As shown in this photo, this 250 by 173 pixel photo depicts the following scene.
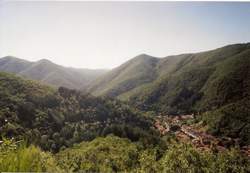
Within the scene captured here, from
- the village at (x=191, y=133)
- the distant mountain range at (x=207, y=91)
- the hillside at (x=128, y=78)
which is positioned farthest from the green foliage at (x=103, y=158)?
the hillside at (x=128, y=78)

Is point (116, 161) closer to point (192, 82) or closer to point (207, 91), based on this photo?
point (207, 91)

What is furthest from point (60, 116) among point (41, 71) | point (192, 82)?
point (41, 71)

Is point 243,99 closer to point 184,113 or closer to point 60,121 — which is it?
point 184,113

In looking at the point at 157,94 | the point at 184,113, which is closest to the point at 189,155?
the point at 184,113

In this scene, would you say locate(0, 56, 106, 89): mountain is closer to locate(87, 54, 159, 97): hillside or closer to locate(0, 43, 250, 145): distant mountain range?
locate(87, 54, 159, 97): hillside

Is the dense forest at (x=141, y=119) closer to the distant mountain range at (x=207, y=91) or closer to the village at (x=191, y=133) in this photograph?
→ the distant mountain range at (x=207, y=91)
